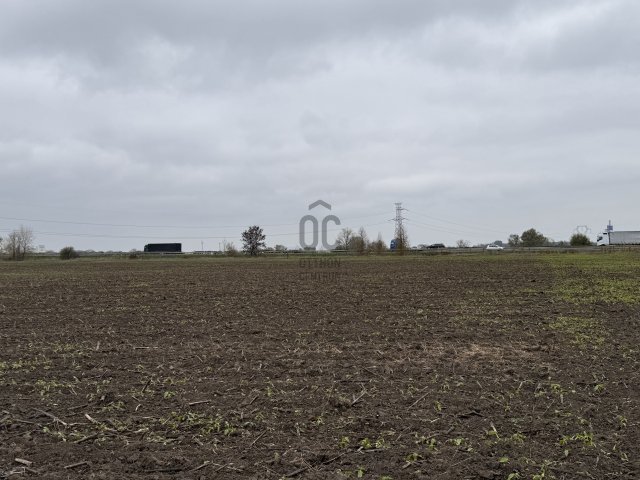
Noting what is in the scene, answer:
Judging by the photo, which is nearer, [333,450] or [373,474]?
[373,474]

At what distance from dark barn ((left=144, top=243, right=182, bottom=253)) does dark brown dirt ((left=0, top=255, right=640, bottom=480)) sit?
120699mm

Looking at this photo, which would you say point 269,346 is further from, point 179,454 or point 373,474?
point 373,474

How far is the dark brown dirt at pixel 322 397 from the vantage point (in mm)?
4695

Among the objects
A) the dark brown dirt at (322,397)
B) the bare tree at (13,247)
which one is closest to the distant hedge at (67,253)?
the bare tree at (13,247)

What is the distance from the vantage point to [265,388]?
22.9 ft

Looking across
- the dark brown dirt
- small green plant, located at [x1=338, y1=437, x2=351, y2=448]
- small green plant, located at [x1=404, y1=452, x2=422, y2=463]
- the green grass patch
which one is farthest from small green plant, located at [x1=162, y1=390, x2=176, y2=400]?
the green grass patch

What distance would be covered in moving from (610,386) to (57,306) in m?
16.6

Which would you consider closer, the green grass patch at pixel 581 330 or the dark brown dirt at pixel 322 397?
the dark brown dirt at pixel 322 397

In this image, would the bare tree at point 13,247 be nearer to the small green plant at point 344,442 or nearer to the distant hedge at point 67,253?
the distant hedge at point 67,253

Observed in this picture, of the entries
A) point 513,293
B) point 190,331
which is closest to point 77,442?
point 190,331

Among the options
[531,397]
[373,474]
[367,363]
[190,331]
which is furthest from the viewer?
[190,331]

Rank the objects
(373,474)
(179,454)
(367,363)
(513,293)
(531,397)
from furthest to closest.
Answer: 1. (513,293)
2. (367,363)
3. (531,397)
4. (179,454)
5. (373,474)

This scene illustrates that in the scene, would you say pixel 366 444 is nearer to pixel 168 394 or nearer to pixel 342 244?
pixel 168 394

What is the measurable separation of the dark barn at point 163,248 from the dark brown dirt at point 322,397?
121m
